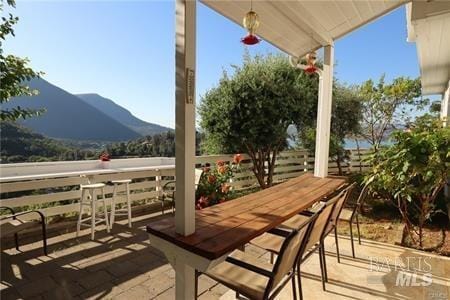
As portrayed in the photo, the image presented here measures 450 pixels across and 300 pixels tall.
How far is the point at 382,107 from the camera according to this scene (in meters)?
8.59

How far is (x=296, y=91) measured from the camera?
6.55 metres

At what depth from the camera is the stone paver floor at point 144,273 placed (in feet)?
7.89

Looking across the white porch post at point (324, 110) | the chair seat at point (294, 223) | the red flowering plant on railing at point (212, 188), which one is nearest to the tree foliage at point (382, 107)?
the white porch post at point (324, 110)

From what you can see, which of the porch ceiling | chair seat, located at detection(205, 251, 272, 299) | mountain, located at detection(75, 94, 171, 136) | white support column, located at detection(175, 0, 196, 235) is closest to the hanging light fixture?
the porch ceiling

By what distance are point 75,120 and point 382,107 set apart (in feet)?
33.5

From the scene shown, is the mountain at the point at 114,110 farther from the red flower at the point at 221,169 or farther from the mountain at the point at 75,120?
the red flower at the point at 221,169

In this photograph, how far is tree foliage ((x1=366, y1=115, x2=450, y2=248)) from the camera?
9.84ft

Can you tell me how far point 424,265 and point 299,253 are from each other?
1.96m

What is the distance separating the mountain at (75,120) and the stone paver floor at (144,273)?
5.32 meters

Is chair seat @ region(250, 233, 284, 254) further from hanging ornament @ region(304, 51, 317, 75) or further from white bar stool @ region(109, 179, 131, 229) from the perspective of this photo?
hanging ornament @ region(304, 51, 317, 75)

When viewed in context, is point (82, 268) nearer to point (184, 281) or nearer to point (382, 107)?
point (184, 281)

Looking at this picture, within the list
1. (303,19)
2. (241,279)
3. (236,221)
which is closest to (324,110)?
(303,19)

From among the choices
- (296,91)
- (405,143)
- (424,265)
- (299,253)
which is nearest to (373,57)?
(296,91)

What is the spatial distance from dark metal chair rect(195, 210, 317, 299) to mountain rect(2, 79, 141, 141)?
702 centimetres
